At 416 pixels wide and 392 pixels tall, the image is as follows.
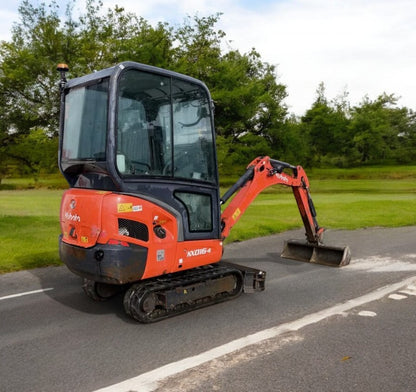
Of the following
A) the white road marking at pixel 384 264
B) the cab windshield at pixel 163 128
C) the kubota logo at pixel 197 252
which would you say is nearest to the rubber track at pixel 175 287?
the kubota logo at pixel 197 252

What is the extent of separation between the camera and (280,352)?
424 centimetres

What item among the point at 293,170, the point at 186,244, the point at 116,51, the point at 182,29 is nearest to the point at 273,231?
the point at 293,170

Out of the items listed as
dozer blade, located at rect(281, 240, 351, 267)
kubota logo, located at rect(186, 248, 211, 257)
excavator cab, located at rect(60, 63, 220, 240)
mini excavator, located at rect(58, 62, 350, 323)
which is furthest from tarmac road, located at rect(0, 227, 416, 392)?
excavator cab, located at rect(60, 63, 220, 240)

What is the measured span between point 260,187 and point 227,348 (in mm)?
3202

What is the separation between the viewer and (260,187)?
6996mm

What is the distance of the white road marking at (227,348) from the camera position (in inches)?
143

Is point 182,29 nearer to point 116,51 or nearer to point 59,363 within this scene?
point 116,51

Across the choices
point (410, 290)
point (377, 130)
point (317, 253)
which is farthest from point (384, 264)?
point (377, 130)

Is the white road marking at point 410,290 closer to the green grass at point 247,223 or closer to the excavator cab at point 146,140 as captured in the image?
the excavator cab at point 146,140

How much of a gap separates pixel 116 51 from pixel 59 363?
2843 cm

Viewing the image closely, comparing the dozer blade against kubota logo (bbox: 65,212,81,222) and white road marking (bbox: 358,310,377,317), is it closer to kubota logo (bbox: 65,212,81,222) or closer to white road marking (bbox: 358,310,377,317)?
white road marking (bbox: 358,310,377,317)

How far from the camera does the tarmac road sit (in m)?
3.72

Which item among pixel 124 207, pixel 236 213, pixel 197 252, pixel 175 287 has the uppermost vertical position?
pixel 124 207

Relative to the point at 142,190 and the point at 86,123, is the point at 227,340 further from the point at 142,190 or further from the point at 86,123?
the point at 86,123
